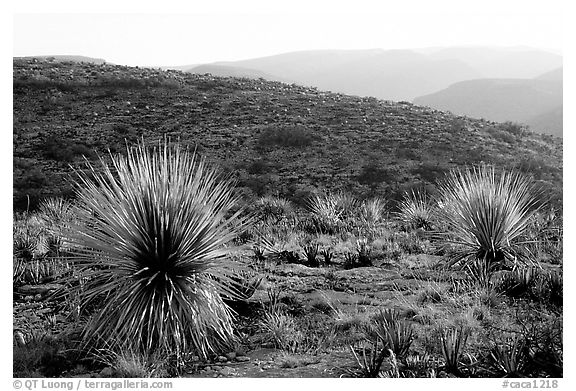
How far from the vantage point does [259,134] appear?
23.0 m

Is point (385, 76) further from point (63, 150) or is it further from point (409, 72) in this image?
point (63, 150)

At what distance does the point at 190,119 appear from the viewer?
79.1ft

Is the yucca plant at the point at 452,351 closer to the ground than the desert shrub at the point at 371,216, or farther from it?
farther from it

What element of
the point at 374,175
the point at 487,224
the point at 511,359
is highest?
the point at 487,224

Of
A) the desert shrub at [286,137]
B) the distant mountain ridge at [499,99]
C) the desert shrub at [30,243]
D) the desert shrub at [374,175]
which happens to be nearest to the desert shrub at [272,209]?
the desert shrub at [374,175]

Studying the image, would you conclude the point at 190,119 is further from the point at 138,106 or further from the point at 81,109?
the point at 81,109

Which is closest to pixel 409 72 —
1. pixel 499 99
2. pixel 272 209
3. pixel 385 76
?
pixel 385 76

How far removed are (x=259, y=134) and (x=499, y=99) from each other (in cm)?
7241

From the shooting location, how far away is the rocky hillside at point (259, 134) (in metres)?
18.5

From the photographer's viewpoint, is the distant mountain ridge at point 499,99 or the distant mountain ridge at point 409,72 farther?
the distant mountain ridge at point 409,72

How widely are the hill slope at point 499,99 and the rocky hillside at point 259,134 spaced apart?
44.7 meters

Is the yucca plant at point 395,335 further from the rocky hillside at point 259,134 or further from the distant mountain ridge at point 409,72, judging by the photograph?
the distant mountain ridge at point 409,72

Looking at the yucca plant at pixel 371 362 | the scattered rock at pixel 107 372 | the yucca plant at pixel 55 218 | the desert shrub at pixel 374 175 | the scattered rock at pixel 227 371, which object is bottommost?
the desert shrub at pixel 374 175

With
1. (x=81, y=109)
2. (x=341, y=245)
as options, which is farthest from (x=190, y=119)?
(x=341, y=245)
